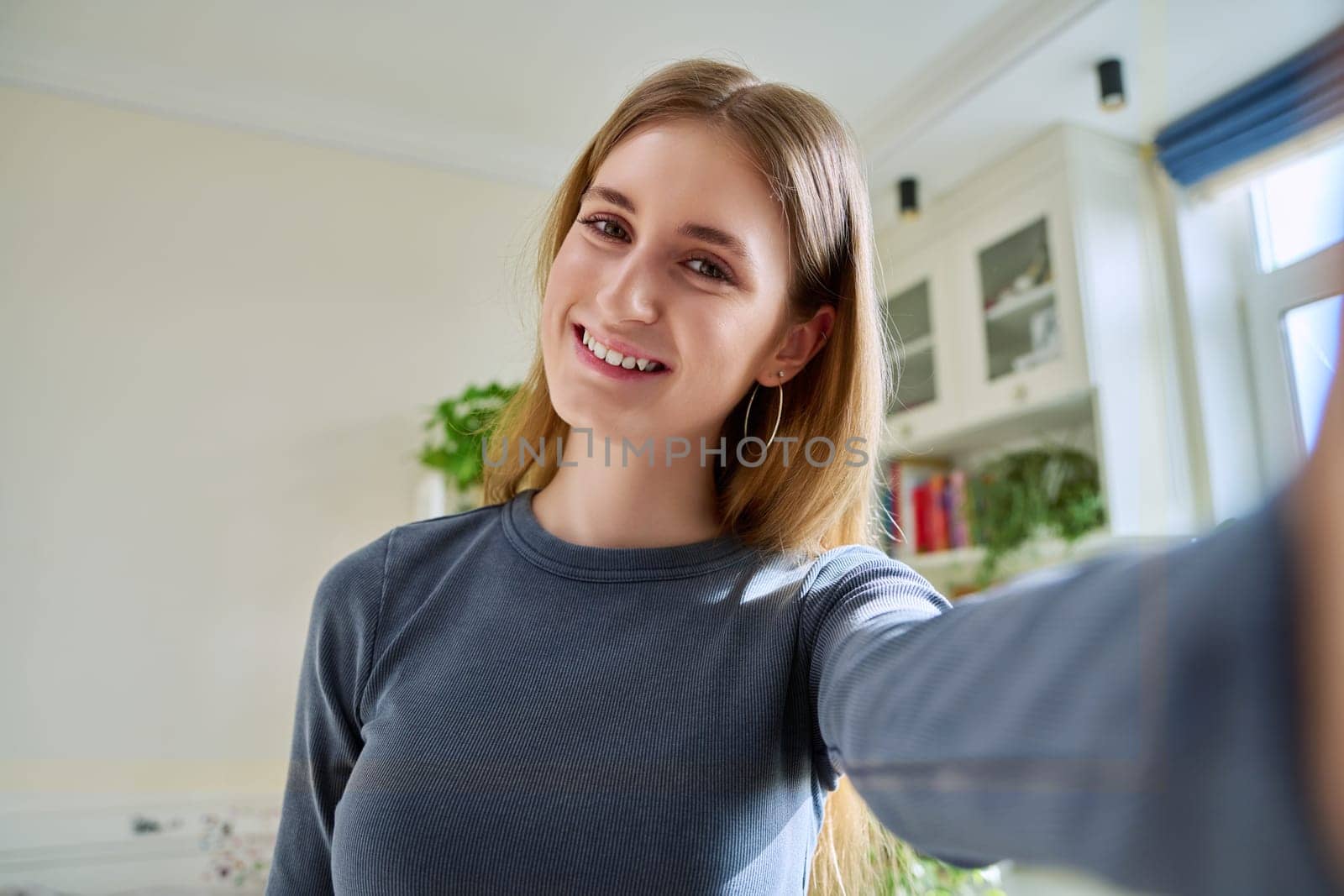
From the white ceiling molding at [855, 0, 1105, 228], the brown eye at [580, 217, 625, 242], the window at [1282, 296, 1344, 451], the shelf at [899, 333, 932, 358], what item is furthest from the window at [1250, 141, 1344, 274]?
the shelf at [899, 333, 932, 358]

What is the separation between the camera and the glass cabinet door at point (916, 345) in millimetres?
1820

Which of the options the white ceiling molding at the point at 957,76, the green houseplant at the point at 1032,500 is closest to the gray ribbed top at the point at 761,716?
the green houseplant at the point at 1032,500

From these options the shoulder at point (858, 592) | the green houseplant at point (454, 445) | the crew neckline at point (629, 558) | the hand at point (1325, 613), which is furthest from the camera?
the green houseplant at point (454, 445)

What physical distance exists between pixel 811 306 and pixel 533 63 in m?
1.11

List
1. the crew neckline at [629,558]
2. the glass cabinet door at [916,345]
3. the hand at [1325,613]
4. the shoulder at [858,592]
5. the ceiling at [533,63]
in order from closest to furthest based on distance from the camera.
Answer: the hand at [1325,613]
the shoulder at [858,592]
the crew neckline at [629,558]
the ceiling at [533,63]
the glass cabinet door at [916,345]

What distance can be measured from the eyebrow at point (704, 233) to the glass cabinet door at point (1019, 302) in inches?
50.3

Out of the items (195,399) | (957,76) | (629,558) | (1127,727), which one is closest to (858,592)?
(629,558)

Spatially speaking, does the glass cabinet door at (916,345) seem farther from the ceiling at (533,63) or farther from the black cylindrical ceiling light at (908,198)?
the ceiling at (533,63)

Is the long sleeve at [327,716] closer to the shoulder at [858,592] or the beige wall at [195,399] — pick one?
the shoulder at [858,592]

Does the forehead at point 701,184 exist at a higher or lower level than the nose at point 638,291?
higher

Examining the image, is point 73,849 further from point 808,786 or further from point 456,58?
point 808,786

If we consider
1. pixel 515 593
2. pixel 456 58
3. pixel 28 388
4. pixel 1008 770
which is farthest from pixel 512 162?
pixel 1008 770

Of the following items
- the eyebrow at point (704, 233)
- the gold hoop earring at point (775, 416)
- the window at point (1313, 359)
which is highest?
the eyebrow at point (704, 233)

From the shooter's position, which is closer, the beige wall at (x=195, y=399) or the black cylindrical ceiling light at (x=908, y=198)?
the beige wall at (x=195, y=399)
